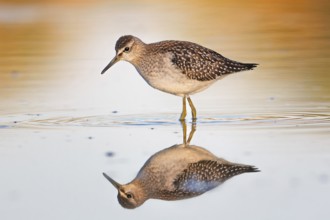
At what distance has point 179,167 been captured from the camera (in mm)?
8180

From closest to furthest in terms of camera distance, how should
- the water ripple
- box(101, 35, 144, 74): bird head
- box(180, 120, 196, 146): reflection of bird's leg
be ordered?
box(180, 120, 196, 146): reflection of bird's leg < the water ripple < box(101, 35, 144, 74): bird head

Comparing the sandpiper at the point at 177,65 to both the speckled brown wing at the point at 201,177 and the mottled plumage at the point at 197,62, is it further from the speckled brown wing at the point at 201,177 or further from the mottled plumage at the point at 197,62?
the speckled brown wing at the point at 201,177

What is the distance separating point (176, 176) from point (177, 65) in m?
3.63

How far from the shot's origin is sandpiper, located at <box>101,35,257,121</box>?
11.3m

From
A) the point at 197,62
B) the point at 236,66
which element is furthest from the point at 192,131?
the point at 236,66

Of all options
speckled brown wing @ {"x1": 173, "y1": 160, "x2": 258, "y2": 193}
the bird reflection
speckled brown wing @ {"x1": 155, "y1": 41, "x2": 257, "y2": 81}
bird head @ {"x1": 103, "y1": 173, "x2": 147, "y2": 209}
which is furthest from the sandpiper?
bird head @ {"x1": 103, "y1": 173, "x2": 147, "y2": 209}

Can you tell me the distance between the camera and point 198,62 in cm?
1152

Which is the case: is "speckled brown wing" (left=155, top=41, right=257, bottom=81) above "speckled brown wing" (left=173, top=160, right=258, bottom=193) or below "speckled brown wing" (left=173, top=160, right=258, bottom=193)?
above

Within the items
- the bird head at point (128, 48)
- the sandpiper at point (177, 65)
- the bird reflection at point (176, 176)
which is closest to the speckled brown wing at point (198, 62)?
the sandpiper at point (177, 65)

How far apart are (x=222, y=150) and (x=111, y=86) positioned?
184 inches

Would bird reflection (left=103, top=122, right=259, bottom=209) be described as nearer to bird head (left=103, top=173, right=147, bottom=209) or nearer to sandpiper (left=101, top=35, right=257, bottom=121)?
bird head (left=103, top=173, right=147, bottom=209)

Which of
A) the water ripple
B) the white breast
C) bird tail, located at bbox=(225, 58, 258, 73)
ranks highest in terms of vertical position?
bird tail, located at bbox=(225, 58, 258, 73)

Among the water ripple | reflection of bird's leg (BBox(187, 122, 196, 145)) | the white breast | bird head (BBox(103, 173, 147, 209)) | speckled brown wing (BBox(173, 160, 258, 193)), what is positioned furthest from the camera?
the white breast

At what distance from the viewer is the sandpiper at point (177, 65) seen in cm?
1130
